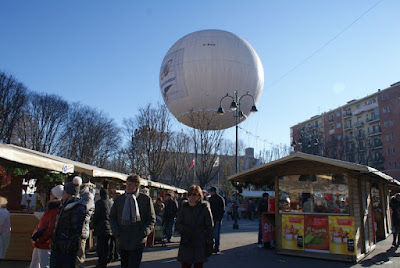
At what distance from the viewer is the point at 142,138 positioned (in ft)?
96.7

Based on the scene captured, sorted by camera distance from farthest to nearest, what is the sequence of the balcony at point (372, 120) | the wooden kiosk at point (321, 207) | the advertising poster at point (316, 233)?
1. the balcony at point (372, 120)
2. the advertising poster at point (316, 233)
3. the wooden kiosk at point (321, 207)

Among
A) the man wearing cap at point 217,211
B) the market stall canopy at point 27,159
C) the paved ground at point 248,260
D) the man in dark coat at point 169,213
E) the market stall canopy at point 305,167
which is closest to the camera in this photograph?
the market stall canopy at point 27,159

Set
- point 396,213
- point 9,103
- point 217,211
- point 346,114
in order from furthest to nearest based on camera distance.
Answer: point 346,114
point 9,103
point 396,213
point 217,211

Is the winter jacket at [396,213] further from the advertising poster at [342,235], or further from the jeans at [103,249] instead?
the jeans at [103,249]

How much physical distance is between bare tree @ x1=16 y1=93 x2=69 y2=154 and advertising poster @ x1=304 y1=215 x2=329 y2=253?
3200 cm

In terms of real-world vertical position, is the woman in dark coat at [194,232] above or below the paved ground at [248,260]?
above

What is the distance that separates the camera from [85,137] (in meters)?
41.1

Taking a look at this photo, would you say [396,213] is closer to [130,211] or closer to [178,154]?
[130,211]

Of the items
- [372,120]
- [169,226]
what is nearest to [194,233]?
[169,226]

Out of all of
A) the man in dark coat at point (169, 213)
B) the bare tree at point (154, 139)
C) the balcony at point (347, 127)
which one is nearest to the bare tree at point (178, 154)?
the bare tree at point (154, 139)

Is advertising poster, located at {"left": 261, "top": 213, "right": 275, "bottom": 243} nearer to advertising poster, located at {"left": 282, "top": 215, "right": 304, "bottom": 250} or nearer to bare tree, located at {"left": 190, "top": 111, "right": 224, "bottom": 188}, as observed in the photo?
advertising poster, located at {"left": 282, "top": 215, "right": 304, "bottom": 250}

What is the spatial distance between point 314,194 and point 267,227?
6.89 feet

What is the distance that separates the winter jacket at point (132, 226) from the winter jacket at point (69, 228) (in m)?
0.57

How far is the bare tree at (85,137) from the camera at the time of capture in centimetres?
3950
